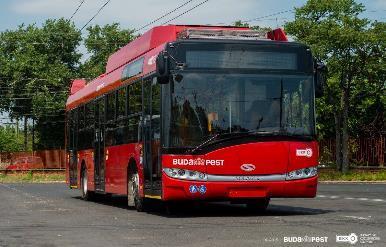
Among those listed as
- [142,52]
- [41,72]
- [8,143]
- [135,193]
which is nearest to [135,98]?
[142,52]

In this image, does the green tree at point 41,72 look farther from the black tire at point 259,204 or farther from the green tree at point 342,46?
the black tire at point 259,204

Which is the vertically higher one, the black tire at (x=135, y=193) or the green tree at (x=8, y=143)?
the green tree at (x=8, y=143)

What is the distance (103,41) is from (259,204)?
229 ft

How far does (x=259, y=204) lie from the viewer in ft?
58.4

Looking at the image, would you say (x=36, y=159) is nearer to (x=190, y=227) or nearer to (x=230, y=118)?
(x=230, y=118)

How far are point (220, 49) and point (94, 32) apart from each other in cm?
7227

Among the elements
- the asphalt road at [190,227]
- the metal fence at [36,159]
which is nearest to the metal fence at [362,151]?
the metal fence at [36,159]

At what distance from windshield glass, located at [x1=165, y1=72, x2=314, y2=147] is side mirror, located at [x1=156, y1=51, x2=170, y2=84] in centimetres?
23

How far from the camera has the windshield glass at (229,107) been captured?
15742 millimetres

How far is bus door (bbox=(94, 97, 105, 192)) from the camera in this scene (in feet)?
70.1

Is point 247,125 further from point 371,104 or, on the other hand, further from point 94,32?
point 94,32

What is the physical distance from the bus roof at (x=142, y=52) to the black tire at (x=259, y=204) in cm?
300

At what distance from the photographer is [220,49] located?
16.2m

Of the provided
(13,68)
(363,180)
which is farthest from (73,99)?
(13,68)
